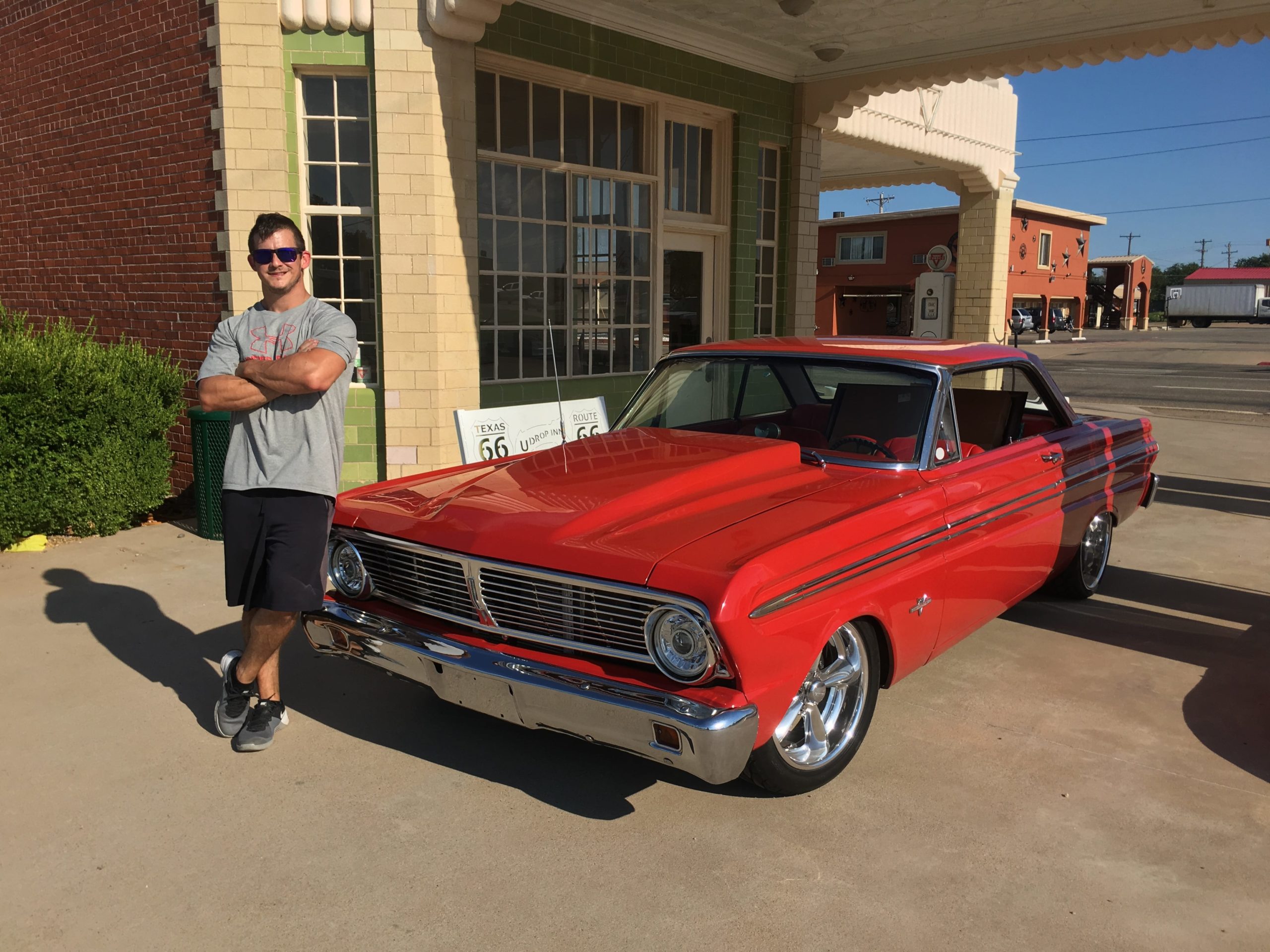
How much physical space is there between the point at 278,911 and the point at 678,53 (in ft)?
30.3

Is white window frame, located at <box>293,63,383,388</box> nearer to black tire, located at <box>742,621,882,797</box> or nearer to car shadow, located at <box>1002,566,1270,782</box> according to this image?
car shadow, located at <box>1002,566,1270,782</box>

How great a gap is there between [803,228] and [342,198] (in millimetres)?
5946

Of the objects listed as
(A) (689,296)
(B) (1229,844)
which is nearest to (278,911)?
(B) (1229,844)

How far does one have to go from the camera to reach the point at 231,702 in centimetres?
425

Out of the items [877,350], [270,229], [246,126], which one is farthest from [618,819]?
[246,126]

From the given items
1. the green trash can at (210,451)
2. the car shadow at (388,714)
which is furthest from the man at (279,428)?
the green trash can at (210,451)

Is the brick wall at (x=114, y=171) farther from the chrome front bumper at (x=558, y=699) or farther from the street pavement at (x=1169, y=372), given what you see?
the street pavement at (x=1169, y=372)

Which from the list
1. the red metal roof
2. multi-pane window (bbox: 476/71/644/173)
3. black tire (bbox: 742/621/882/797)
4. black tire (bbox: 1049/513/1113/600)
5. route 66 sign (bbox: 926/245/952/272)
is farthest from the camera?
the red metal roof

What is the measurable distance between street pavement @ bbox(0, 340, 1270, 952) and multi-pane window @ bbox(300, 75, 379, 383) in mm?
3590

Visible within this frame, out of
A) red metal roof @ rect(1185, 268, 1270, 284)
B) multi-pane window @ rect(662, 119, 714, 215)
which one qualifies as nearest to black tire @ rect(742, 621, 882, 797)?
multi-pane window @ rect(662, 119, 714, 215)

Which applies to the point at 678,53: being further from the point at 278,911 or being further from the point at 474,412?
the point at 278,911

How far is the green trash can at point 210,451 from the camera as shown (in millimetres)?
7258

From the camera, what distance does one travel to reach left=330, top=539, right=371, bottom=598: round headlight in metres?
4.09

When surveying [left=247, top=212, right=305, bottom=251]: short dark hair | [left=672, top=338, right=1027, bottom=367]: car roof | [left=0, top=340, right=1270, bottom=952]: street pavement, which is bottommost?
[left=0, top=340, right=1270, bottom=952]: street pavement
